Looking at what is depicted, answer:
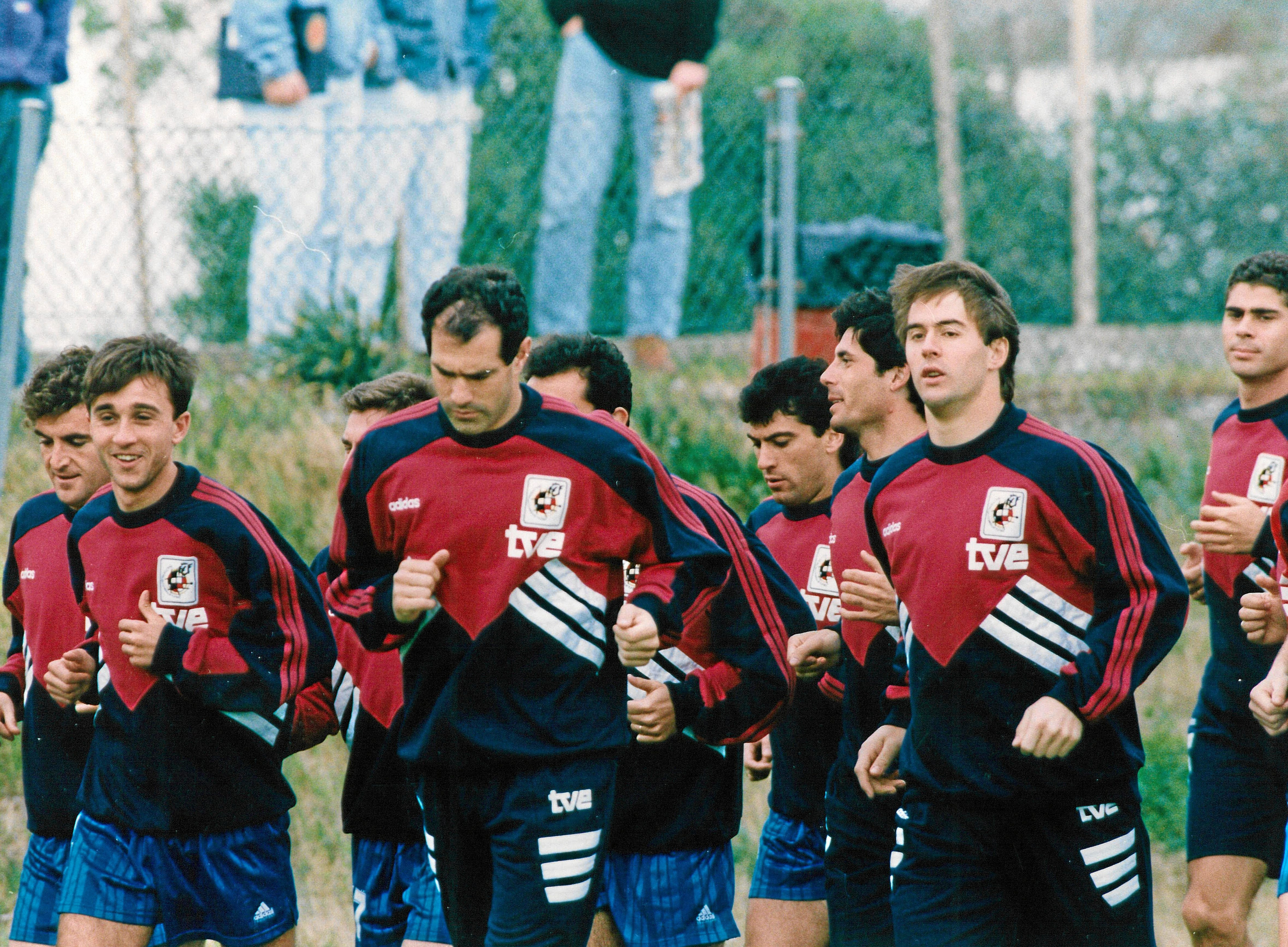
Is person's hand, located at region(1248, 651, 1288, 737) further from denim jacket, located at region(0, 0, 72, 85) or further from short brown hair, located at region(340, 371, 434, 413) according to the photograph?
denim jacket, located at region(0, 0, 72, 85)

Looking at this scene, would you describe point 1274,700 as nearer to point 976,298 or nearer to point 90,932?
point 976,298

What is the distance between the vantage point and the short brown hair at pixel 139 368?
437cm

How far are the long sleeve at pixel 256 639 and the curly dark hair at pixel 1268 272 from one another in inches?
120

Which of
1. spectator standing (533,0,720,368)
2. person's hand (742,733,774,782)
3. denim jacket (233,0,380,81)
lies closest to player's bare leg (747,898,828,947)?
person's hand (742,733,774,782)

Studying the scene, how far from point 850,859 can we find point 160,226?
5121 mm

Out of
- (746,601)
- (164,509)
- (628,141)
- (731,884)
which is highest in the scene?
(628,141)

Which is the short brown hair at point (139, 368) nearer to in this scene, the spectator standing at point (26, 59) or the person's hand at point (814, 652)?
the person's hand at point (814, 652)

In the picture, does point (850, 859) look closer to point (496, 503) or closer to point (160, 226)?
point (496, 503)

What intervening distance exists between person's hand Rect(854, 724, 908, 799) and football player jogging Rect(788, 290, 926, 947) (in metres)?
0.24

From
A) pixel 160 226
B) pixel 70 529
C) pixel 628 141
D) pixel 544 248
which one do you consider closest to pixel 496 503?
pixel 70 529

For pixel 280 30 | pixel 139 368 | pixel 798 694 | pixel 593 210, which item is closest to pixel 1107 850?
pixel 798 694

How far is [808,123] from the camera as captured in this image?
999 cm

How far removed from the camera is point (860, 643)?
→ 4.50 m

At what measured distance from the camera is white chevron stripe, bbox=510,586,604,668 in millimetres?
3711
